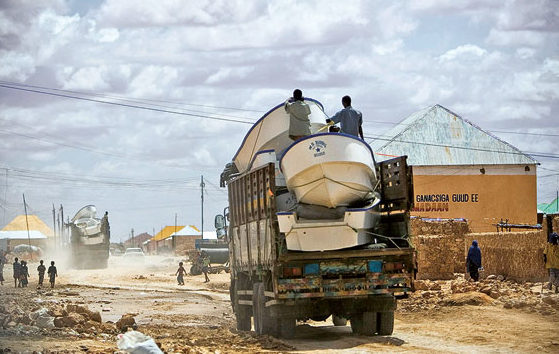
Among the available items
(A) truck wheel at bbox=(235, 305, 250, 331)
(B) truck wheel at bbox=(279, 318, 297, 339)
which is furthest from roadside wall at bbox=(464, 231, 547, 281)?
(B) truck wheel at bbox=(279, 318, 297, 339)

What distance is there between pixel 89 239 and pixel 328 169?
44.2 meters

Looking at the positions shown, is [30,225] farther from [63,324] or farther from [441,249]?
[63,324]

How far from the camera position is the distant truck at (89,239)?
55875mm

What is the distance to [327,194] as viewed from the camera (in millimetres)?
14156

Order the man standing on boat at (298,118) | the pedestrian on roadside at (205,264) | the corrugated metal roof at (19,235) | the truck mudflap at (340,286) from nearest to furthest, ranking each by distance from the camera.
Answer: the truck mudflap at (340,286) < the man standing on boat at (298,118) < the pedestrian on roadside at (205,264) < the corrugated metal roof at (19,235)

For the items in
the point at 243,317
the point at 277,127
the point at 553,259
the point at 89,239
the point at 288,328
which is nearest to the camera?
the point at 288,328

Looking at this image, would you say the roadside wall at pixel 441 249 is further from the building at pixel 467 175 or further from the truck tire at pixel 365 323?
the building at pixel 467 175

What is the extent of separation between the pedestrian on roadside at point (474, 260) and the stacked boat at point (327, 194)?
996 centimetres

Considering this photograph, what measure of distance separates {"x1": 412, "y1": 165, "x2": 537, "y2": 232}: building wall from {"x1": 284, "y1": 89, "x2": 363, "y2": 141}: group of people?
30.5m

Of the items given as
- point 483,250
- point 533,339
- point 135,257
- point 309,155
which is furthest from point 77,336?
point 135,257

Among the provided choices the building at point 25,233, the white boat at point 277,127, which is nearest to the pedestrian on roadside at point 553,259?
the white boat at point 277,127

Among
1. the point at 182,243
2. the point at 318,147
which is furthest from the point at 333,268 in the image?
the point at 182,243

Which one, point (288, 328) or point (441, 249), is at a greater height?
point (441, 249)

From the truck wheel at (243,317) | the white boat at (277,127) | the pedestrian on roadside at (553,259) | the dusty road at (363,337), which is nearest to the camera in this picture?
the dusty road at (363,337)
